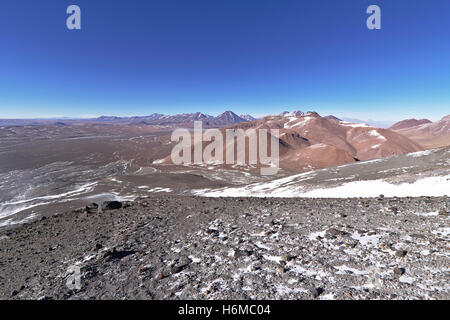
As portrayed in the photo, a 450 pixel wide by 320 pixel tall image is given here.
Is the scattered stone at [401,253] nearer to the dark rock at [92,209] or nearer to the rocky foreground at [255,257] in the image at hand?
the rocky foreground at [255,257]

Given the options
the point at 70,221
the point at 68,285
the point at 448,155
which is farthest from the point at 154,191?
the point at 448,155

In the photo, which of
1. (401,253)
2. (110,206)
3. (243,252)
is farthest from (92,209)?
(401,253)

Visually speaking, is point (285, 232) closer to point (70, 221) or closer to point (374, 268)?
point (374, 268)

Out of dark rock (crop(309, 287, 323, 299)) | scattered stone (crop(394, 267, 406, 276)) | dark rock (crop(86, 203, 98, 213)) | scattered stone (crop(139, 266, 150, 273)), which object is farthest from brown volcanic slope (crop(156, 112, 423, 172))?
scattered stone (crop(139, 266, 150, 273))

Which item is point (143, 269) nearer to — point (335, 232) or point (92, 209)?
point (335, 232)

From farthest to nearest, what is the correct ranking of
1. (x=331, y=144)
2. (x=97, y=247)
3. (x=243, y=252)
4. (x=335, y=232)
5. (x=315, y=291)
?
(x=331, y=144) < (x=97, y=247) < (x=335, y=232) < (x=243, y=252) < (x=315, y=291)
